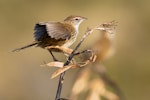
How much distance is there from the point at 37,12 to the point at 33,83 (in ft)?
20.8

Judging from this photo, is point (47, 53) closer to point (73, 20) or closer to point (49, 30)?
point (73, 20)

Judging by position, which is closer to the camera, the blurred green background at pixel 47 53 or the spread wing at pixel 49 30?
the spread wing at pixel 49 30

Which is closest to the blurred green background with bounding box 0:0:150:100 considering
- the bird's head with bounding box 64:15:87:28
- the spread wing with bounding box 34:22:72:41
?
the bird's head with bounding box 64:15:87:28

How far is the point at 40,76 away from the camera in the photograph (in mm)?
9977

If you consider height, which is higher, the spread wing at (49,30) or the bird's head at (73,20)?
the spread wing at (49,30)

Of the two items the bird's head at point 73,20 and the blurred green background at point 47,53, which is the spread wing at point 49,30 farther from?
the blurred green background at point 47,53

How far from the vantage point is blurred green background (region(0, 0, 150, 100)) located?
9.80m

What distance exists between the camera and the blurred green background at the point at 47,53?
980cm

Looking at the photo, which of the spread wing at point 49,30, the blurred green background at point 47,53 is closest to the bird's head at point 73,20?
the spread wing at point 49,30

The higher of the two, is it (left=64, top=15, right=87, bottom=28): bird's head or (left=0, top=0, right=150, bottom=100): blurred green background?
(left=64, top=15, right=87, bottom=28): bird's head

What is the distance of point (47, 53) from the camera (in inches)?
504

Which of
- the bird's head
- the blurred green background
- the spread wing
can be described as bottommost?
the blurred green background

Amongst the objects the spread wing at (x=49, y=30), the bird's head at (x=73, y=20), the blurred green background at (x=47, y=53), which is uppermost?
the spread wing at (x=49, y=30)

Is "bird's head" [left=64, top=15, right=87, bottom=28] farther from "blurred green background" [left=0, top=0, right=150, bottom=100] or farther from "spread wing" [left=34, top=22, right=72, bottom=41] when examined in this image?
"blurred green background" [left=0, top=0, right=150, bottom=100]
